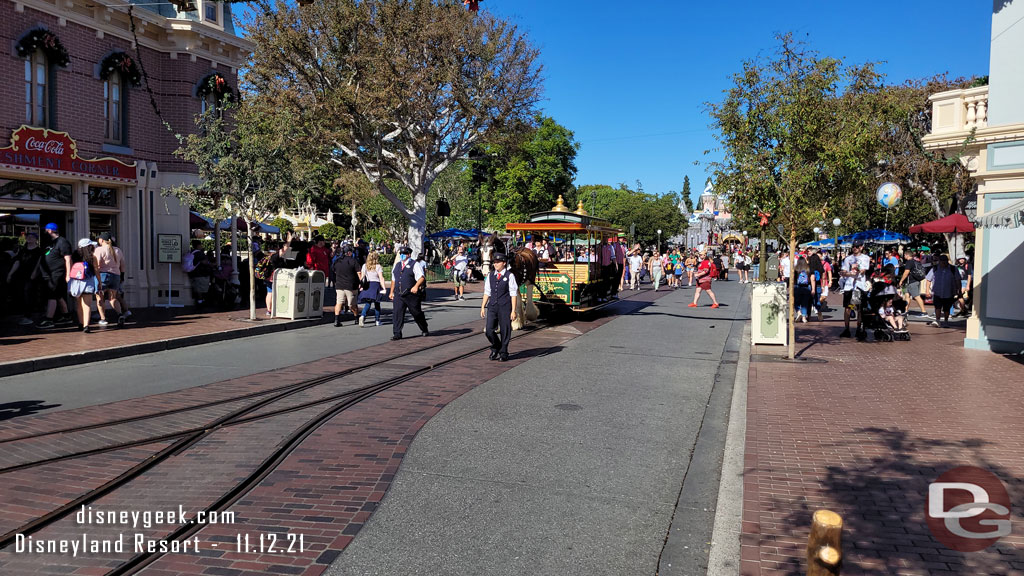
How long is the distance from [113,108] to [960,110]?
1865 cm

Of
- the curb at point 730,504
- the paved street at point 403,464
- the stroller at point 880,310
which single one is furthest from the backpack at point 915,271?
the curb at point 730,504

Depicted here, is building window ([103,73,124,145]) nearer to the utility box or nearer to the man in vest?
the utility box

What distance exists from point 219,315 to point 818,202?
12848 millimetres

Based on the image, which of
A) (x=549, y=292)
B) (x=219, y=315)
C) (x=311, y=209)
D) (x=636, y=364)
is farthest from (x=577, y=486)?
(x=311, y=209)

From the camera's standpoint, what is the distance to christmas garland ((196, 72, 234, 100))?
19.8 meters

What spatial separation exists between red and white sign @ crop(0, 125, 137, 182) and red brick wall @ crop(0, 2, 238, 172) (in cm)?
35

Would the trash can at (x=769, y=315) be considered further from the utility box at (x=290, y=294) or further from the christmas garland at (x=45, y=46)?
the christmas garland at (x=45, y=46)

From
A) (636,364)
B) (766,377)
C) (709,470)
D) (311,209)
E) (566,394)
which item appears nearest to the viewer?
(709,470)

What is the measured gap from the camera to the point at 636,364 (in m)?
11.6

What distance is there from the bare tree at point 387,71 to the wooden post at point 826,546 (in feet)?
75.5

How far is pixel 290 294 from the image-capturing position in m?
16.4

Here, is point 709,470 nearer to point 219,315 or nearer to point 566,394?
point 566,394

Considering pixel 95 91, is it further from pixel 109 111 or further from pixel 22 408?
pixel 22 408

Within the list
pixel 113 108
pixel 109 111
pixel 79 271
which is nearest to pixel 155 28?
pixel 113 108
